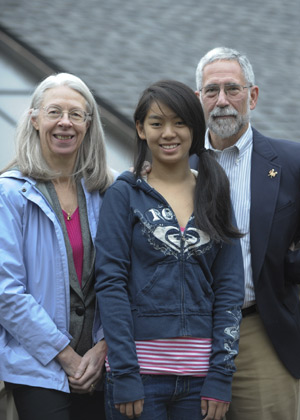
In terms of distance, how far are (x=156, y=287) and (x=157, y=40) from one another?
22.6 ft

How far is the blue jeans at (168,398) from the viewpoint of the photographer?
255 centimetres

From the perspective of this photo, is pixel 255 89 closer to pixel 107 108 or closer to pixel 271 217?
pixel 271 217

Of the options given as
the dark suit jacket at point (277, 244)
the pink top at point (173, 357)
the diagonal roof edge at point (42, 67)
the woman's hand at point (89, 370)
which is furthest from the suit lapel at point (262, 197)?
the diagonal roof edge at point (42, 67)

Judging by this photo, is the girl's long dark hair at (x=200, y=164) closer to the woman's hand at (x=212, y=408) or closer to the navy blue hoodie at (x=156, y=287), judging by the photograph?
the navy blue hoodie at (x=156, y=287)

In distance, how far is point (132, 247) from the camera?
2656 mm

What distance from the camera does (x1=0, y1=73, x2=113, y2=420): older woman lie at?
2.67 metres

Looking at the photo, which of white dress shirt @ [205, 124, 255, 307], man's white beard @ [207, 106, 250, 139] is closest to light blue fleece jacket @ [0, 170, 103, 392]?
white dress shirt @ [205, 124, 255, 307]

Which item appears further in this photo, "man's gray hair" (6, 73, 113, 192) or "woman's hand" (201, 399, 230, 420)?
"man's gray hair" (6, 73, 113, 192)

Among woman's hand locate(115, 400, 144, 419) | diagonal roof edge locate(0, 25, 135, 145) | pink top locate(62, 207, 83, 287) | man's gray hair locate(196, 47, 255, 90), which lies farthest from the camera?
diagonal roof edge locate(0, 25, 135, 145)

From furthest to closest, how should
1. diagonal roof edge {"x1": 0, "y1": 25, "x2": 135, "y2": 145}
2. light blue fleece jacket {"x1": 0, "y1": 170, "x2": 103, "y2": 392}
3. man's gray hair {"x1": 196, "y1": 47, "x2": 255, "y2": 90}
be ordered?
1. diagonal roof edge {"x1": 0, "y1": 25, "x2": 135, "y2": 145}
2. man's gray hair {"x1": 196, "y1": 47, "x2": 255, "y2": 90}
3. light blue fleece jacket {"x1": 0, "y1": 170, "x2": 103, "y2": 392}

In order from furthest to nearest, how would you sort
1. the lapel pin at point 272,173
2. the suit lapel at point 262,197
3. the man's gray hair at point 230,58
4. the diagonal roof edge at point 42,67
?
the diagonal roof edge at point 42,67 → the man's gray hair at point 230,58 → the lapel pin at point 272,173 → the suit lapel at point 262,197

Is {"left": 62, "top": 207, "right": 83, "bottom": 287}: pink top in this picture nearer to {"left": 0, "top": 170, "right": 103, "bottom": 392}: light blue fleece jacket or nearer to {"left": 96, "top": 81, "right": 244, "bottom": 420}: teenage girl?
{"left": 0, "top": 170, "right": 103, "bottom": 392}: light blue fleece jacket

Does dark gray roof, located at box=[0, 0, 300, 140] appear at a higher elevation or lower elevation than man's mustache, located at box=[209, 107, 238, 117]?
higher

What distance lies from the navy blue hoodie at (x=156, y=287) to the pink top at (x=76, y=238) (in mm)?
173
